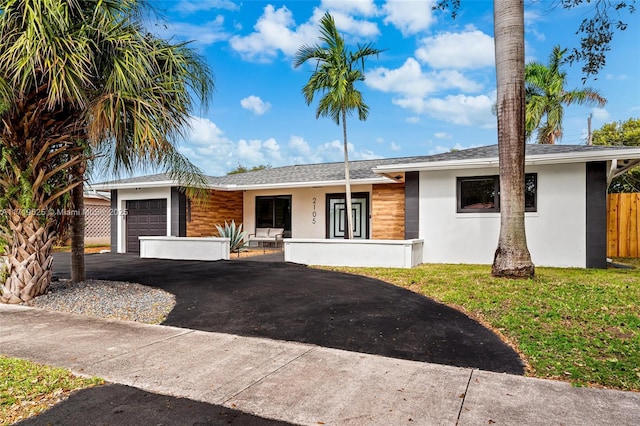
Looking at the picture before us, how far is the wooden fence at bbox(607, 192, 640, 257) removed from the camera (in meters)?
13.2

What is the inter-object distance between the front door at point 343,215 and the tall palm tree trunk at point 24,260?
10.6 m

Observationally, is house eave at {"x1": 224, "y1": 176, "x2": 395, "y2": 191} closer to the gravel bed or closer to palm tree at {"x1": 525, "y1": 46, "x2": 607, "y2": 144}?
the gravel bed

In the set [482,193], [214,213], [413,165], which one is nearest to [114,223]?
[214,213]

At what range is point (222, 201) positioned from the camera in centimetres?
1678

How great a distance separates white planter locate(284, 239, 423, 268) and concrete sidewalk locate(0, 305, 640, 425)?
6132 mm

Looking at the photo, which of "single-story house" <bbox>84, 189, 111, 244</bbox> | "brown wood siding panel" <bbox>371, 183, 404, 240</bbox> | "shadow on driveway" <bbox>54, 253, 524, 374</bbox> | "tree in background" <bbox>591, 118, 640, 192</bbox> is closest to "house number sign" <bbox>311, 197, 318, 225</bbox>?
"brown wood siding panel" <bbox>371, 183, 404, 240</bbox>

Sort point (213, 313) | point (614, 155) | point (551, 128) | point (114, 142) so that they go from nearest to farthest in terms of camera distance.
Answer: point (213, 313) < point (114, 142) < point (614, 155) < point (551, 128)

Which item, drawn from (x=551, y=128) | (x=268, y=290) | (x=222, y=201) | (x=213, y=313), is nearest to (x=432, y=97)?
(x=551, y=128)

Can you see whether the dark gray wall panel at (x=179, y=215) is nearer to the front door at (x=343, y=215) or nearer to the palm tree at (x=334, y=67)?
the front door at (x=343, y=215)

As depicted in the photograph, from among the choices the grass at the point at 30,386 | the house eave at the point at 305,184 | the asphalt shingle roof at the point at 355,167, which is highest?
the asphalt shingle roof at the point at 355,167

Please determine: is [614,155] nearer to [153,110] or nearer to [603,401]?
[603,401]

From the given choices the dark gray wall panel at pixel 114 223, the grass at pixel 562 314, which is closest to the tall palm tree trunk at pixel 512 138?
the grass at pixel 562 314

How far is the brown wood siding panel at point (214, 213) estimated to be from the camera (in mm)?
15625

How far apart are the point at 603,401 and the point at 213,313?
16.3 ft
